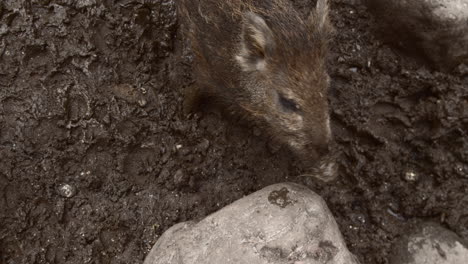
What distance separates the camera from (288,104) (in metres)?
3.27

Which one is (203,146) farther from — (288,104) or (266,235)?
(266,235)

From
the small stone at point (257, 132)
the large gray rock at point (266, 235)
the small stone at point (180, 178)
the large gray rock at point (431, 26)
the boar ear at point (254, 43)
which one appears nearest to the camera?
the large gray rock at point (266, 235)

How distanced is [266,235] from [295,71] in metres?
1.13

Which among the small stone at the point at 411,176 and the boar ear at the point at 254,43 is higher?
the boar ear at the point at 254,43

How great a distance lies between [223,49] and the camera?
3562 mm

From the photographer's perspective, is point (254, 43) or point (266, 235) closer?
point (266, 235)

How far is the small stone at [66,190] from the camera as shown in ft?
12.3

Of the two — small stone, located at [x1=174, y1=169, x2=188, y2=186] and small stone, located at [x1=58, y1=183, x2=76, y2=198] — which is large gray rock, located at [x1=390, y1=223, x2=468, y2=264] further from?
small stone, located at [x1=58, y1=183, x2=76, y2=198]

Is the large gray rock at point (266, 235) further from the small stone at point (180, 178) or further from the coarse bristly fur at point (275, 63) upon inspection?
the small stone at point (180, 178)

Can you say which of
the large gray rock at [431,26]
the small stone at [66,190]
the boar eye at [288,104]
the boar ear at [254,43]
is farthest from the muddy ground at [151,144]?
the boar ear at [254,43]

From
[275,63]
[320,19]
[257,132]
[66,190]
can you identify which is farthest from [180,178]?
[320,19]

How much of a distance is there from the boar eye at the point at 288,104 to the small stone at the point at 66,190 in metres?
1.85

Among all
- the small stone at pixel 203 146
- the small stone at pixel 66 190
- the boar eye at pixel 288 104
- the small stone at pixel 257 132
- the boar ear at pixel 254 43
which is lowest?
the small stone at pixel 66 190

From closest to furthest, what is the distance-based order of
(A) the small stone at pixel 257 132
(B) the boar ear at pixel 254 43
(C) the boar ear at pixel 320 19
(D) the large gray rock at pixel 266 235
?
(D) the large gray rock at pixel 266 235
(B) the boar ear at pixel 254 43
(C) the boar ear at pixel 320 19
(A) the small stone at pixel 257 132
